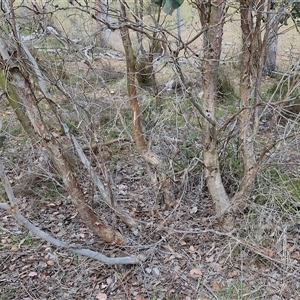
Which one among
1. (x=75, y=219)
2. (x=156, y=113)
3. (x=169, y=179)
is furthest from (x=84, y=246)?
(x=156, y=113)

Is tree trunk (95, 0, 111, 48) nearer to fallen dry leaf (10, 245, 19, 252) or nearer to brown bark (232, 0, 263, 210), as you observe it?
brown bark (232, 0, 263, 210)

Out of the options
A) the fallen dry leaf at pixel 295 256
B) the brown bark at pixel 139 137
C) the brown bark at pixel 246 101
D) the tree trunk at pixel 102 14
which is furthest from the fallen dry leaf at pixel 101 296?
the tree trunk at pixel 102 14

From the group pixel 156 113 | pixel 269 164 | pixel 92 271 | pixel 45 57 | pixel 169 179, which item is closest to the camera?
pixel 92 271

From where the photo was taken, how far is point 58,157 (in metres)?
2.29

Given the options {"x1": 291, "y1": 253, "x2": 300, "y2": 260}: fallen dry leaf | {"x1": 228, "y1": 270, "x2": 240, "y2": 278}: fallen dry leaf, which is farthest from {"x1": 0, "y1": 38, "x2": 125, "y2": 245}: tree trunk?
{"x1": 291, "y1": 253, "x2": 300, "y2": 260}: fallen dry leaf

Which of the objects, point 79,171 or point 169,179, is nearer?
point 169,179

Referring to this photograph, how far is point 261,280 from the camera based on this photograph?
7.65ft

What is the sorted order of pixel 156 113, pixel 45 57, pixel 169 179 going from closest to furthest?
pixel 169 179
pixel 45 57
pixel 156 113

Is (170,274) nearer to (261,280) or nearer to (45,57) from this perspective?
(261,280)

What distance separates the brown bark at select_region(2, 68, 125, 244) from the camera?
2174 millimetres

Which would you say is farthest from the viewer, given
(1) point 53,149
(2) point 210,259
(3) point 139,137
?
(3) point 139,137

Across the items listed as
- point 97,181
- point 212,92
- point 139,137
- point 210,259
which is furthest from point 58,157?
point 210,259

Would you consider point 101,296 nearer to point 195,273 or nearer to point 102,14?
point 195,273

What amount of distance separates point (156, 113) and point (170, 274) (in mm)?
1569
